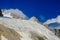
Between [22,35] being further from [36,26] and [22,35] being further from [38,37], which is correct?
[36,26]

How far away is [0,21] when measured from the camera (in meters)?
34.9

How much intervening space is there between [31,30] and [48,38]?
287 cm

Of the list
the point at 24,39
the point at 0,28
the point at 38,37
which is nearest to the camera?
the point at 0,28

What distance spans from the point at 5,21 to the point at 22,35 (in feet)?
13.9

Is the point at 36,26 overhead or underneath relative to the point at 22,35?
overhead

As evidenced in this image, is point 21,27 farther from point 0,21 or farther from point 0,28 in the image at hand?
point 0,28

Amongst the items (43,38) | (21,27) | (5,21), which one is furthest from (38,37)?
(5,21)

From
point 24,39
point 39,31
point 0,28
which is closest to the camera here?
point 0,28

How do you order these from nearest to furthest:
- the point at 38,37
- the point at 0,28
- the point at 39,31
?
1. the point at 0,28
2. the point at 38,37
3. the point at 39,31

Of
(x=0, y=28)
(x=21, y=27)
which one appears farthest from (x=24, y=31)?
(x=0, y=28)

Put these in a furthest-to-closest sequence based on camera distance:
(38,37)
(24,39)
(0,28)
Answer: (38,37) → (24,39) → (0,28)

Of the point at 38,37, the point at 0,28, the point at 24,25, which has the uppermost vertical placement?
the point at 24,25

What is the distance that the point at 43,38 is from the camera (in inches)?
1373

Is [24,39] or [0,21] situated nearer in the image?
[24,39]
